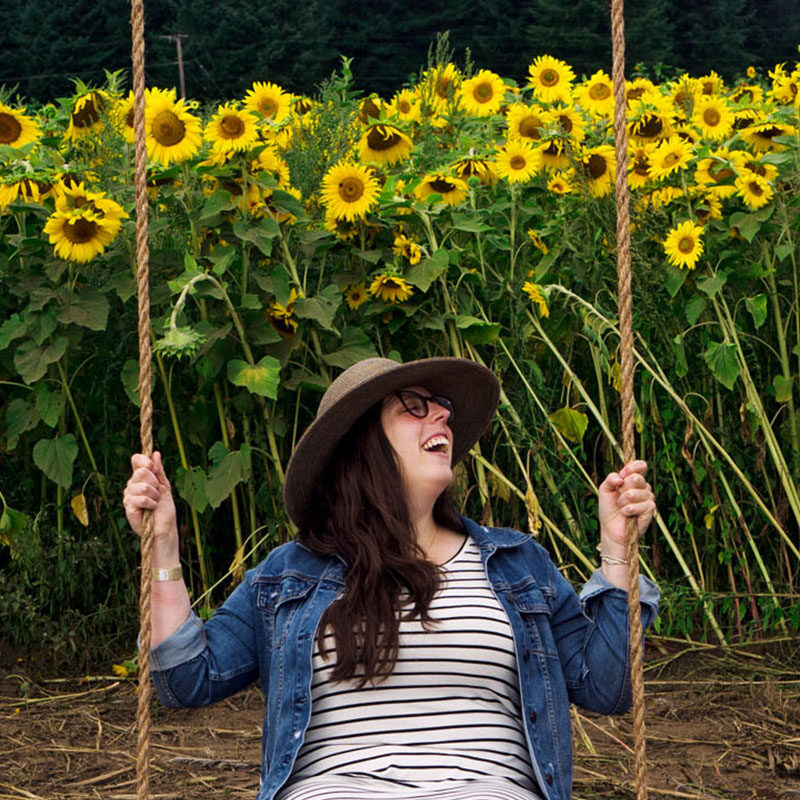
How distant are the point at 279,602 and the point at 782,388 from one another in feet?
7.08

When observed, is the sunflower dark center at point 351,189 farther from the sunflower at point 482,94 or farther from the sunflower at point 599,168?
the sunflower at point 482,94

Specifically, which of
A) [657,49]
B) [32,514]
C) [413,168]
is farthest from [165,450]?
[657,49]

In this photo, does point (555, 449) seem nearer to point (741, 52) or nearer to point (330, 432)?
point (330, 432)

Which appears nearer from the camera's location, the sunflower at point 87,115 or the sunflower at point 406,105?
the sunflower at point 87,115

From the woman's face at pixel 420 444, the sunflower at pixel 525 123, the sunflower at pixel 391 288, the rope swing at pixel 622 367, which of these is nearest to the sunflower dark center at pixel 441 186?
the sunflower at pixel 391 288

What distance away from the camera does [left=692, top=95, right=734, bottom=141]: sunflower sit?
4.20 metres

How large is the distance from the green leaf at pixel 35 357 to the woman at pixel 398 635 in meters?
1.47

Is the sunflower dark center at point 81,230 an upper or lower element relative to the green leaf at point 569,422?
upper

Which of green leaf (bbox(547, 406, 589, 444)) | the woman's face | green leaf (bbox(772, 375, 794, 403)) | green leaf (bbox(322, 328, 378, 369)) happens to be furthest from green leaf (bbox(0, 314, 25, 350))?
green leaf (bbox(772, 375, 794, 403))

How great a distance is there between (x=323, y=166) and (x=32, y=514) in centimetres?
128

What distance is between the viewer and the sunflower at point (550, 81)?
15.9ft

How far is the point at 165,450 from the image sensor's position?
3.92 m

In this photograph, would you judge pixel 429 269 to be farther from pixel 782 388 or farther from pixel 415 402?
pixel 415 402

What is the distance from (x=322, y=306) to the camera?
3.56 meters
